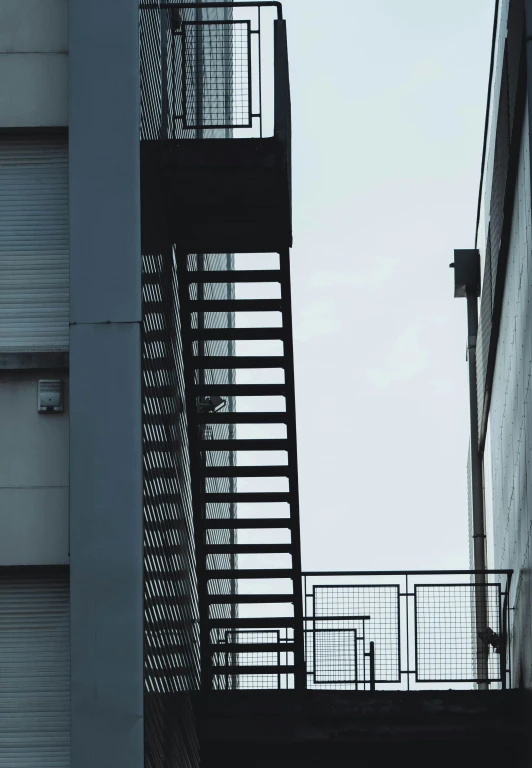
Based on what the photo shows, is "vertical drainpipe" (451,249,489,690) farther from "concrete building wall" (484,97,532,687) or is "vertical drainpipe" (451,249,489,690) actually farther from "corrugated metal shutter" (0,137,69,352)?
"corrugated metal shutter" (0,137,69,352)

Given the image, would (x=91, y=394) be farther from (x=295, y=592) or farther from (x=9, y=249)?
(x=295, y=592)

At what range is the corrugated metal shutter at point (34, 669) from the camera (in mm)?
12500

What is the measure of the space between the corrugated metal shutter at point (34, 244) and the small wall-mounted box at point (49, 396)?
0.34m

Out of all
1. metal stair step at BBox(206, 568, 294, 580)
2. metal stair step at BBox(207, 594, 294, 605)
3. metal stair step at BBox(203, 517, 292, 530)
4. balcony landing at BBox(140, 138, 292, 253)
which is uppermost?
balcony landing at BBox(140, 138, 292, 253)

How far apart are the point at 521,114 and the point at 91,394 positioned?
6097 millimetres

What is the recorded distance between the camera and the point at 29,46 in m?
13.7

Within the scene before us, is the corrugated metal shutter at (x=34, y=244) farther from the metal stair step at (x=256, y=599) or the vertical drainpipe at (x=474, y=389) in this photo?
the vertical drainpipe at (x=474, y=389)

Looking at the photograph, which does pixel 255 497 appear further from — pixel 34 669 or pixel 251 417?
pixel 34 669

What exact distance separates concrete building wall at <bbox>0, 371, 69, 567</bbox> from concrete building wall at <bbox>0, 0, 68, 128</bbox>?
248 cm

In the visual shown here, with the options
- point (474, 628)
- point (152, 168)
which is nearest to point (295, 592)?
point (474, 628)

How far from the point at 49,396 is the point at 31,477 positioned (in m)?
0.76

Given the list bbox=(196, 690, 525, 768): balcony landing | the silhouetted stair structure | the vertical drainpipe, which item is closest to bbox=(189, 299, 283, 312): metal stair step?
the silhouetted stair structure

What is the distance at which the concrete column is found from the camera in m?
12.0

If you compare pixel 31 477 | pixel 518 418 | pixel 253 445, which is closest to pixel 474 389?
pixel 518 418
